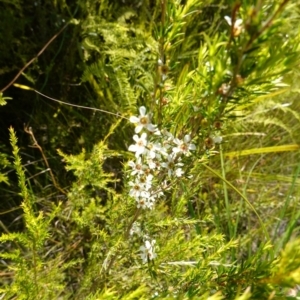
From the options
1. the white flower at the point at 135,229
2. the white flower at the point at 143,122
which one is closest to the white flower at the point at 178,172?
the white flower at the point at 143,122

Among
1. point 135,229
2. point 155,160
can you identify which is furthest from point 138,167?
point 135,229

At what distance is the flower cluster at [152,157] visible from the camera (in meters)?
0.76

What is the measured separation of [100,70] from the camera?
4.91ft

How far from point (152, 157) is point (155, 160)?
8 centimetres

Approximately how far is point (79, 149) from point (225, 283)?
93 cm

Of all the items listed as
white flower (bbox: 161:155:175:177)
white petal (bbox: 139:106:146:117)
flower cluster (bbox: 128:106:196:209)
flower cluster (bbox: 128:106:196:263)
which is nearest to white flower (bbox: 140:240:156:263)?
flower cluster (bbox: 128:106:196:263)

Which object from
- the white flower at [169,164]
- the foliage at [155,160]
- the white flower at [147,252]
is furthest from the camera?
the white flower at [147,252]

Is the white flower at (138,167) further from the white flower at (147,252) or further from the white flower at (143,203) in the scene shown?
the white flower at (147,252)

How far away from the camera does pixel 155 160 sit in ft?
2.77

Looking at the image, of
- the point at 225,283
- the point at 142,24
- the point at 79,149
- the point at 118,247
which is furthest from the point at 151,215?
the point at 142,24

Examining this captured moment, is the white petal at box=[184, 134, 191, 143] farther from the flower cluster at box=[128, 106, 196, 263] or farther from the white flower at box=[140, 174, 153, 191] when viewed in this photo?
the white flower at box=[140, 174, 153, 191]

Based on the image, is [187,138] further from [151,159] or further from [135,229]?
[135,229]

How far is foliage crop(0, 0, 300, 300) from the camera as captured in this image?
69cm

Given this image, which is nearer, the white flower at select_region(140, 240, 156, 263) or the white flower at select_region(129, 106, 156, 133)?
the white flower at select_region(129, 106, 156, 133)
